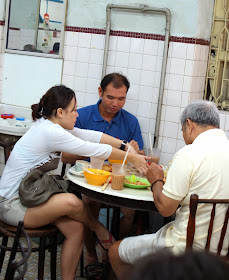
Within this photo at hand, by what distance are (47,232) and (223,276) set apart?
2408 millimetres

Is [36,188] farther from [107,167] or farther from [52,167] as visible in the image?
[107,167]

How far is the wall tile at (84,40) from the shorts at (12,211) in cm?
222

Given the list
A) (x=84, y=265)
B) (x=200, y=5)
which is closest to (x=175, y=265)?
(x=84, y=265)

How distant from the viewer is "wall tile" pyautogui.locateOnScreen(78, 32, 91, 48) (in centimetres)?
478

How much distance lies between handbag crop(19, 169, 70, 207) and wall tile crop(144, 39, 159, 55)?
1.95 meters

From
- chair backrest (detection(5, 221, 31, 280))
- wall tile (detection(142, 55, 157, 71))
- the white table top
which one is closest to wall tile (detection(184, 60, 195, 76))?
wall tile (detection(142, 55, 157, 71))

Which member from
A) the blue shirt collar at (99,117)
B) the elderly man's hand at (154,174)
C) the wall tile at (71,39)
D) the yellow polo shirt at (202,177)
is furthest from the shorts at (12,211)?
the wall tile at (71,39)

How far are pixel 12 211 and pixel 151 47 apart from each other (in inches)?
90.1

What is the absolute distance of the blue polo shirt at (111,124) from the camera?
4.16 m


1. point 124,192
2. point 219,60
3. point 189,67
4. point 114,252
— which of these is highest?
point 219,60

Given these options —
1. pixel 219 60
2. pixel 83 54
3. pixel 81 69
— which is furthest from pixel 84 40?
pixel 219 60

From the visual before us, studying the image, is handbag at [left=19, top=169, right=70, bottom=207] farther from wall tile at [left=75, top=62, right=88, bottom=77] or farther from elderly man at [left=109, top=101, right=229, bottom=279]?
wall tile at [left=75, top=62, right=88, bottom=77]

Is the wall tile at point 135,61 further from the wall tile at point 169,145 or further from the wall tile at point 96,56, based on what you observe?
the wall tile at point 169,145

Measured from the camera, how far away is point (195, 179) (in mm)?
2506
